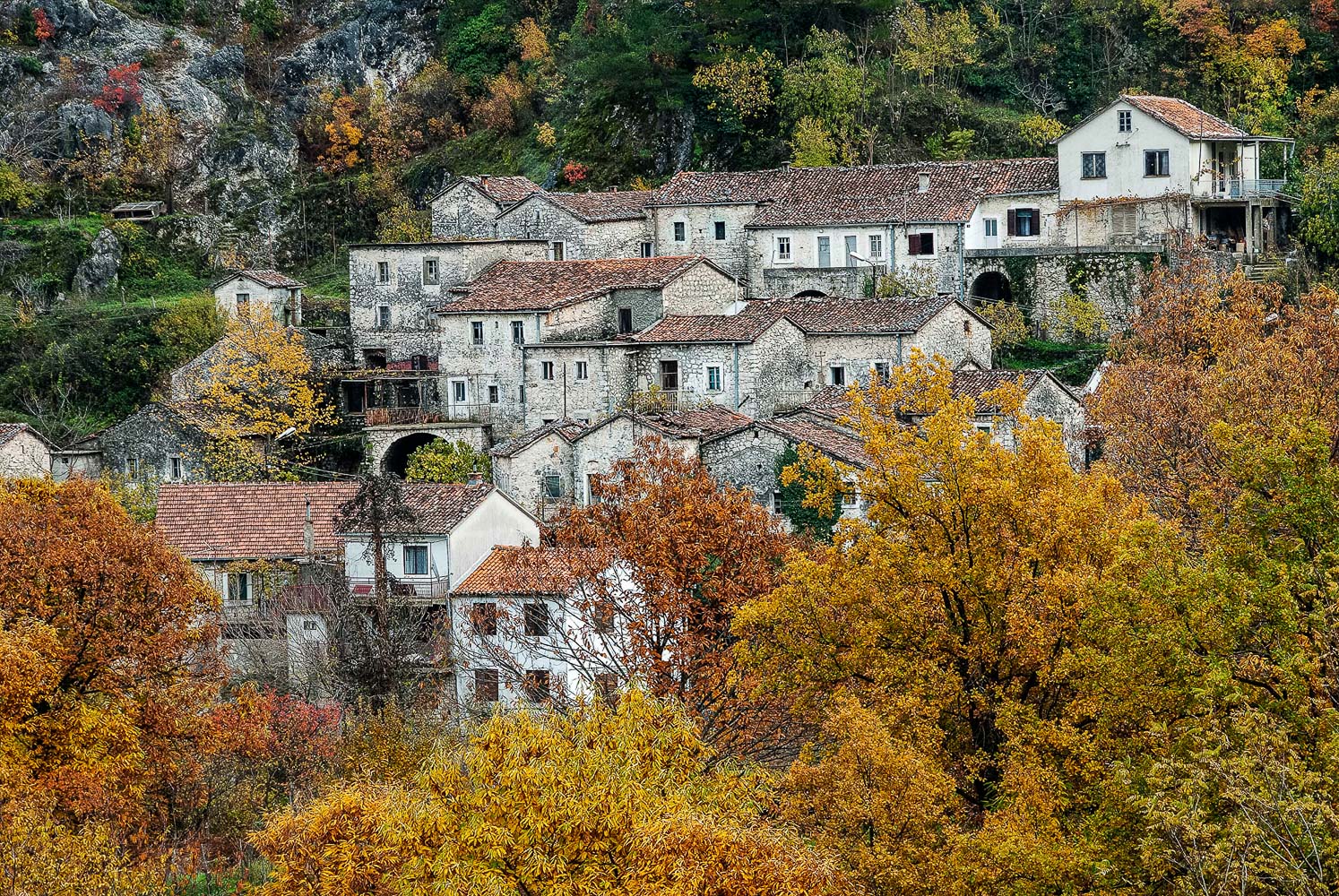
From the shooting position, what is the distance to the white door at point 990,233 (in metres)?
67.2

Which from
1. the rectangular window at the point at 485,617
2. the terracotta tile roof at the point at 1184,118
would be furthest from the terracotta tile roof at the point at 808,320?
the rectangular window at the point at 485,617

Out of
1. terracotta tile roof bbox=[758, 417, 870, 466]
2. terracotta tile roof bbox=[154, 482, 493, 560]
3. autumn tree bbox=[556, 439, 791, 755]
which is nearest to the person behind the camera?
autumn tree bbox=[556, 439, 791, 755]

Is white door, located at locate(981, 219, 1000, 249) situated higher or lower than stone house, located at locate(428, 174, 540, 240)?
lower

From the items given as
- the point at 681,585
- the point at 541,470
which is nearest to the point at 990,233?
the point at 541,470

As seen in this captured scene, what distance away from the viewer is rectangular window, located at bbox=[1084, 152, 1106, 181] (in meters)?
66.1

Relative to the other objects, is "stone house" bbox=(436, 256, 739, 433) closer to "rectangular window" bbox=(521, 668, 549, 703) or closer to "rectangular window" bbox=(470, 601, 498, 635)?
"rectangular window" bbox=(470, 601, 498, 635)

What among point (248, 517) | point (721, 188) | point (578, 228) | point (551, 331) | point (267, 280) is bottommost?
point (248, 517)

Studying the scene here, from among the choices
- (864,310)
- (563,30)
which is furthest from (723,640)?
(563,30)

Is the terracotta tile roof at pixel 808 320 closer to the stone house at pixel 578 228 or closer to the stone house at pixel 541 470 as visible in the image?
the stone house at pixel 541 470

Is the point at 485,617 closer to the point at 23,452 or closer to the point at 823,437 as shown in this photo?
the point at 823,437

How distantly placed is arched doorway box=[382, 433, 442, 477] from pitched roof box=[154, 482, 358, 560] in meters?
9.21

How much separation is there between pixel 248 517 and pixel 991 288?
28.2 m

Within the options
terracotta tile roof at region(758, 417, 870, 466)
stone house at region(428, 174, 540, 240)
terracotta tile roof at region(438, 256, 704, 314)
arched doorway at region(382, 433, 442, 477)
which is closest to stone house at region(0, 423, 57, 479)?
arched doorway at region(382, 433, 442, 477)

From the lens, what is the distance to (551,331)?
2474 inches
